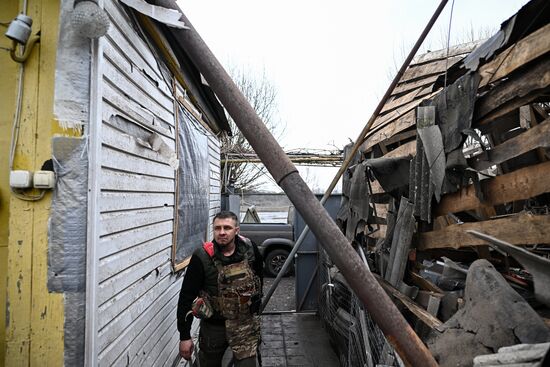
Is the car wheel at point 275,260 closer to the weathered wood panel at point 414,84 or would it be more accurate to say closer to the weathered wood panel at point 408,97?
the weathered wood panel at point 408,97

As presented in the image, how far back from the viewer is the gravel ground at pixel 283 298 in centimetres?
757

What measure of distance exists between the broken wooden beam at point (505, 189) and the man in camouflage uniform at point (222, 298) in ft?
6.19

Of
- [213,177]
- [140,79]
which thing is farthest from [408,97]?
[213,177]

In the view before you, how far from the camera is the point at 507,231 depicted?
2.23m

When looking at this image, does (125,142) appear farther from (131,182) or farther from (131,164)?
(131,182)

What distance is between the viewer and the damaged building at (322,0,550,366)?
1.87 metres

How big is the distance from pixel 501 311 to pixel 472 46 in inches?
135

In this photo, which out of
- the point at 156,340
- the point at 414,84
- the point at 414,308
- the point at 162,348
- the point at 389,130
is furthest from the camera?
the point at 414,84

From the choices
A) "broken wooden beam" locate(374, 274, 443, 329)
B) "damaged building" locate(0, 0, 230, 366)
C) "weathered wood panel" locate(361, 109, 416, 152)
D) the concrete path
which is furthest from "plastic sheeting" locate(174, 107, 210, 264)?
"weathered wood panel" locate(361, 109, 416, 152)

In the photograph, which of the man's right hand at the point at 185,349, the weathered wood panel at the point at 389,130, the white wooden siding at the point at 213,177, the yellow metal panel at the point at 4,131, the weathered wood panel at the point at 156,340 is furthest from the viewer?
the white wooden siding at the point at 213,177

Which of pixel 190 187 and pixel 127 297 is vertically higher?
pixel 190 187

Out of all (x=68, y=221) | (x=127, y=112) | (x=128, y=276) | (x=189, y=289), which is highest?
(x=127, y=112)

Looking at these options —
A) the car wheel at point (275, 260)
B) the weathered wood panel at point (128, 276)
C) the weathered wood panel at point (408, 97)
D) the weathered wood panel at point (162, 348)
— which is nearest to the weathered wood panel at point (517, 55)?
the weathered wood panel at point (408, 97)

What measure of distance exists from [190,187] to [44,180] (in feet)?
8.73
